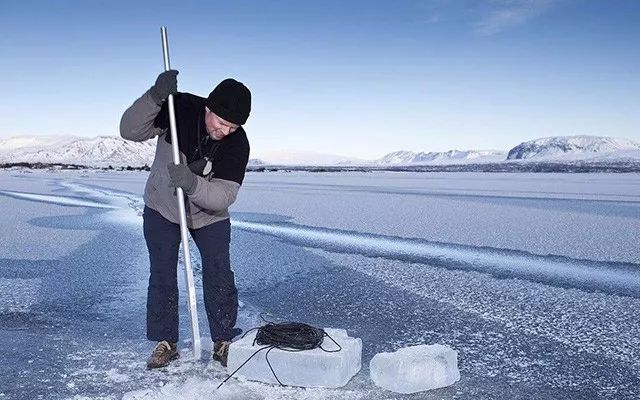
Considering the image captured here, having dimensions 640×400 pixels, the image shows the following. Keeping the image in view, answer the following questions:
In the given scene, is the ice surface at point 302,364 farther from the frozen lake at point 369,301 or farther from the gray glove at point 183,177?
the gray glove at point 183,177

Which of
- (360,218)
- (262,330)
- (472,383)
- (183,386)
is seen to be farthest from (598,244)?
(183,386)

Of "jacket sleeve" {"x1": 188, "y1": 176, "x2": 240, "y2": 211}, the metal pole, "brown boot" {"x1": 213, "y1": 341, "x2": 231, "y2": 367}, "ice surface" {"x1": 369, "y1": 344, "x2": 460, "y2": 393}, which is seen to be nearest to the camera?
"ice surface" {"x1": 369, "y1": 344, "x2": 460, "y2": 393}

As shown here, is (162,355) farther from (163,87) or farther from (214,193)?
(163,87)

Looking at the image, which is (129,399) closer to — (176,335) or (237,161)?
(176,335)

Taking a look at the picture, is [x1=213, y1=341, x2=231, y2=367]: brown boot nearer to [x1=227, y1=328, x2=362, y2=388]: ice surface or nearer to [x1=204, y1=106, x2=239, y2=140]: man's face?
[x1=227, y1=328, x2=362, y2=388]: ice surface

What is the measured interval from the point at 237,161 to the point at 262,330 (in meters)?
0.95

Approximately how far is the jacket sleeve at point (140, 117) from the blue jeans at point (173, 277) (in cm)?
48

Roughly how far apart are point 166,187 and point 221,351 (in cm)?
98

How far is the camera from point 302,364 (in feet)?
10.6

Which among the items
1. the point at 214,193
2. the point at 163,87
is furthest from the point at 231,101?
the point at 214,193

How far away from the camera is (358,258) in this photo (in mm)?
7016

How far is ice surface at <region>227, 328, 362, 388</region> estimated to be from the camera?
3.19 metres

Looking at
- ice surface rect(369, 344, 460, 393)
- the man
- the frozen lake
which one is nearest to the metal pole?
the man

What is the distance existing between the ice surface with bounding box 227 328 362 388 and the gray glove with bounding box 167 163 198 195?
893 millimetres
